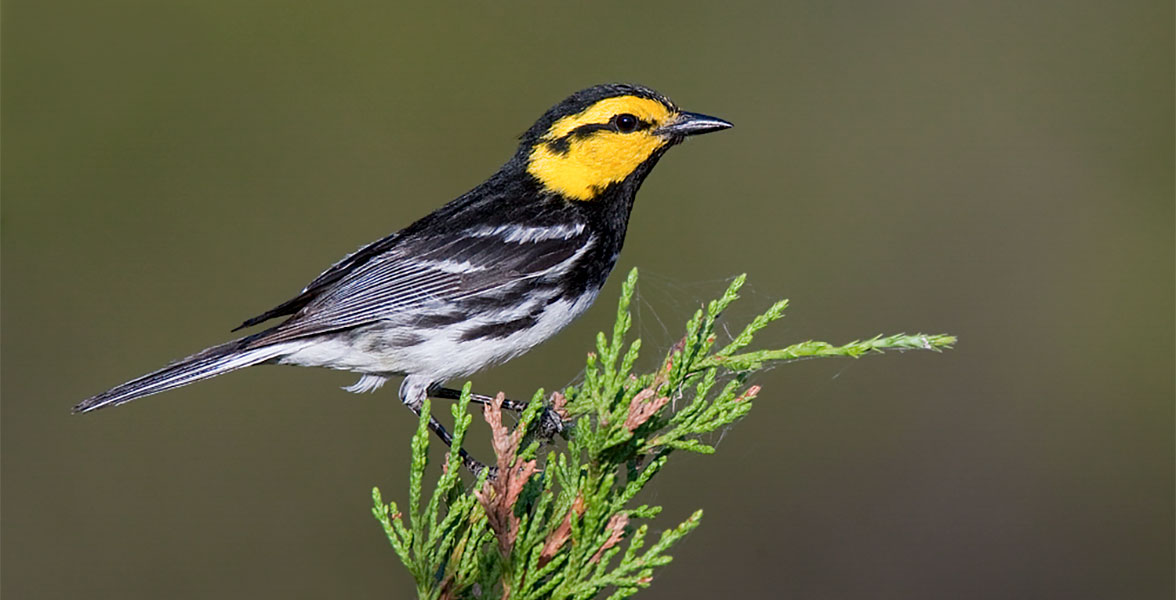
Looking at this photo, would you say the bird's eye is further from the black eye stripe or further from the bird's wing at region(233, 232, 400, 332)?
the bird's wing at region(233, 232, 400, 332)

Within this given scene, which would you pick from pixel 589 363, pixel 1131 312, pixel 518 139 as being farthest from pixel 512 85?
pixel 589 363

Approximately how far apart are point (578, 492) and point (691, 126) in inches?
71.9

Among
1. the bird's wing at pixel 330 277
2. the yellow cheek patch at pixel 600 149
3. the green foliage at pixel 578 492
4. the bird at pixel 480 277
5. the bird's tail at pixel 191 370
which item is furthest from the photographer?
the yellow cheek patch at pixel 600 149

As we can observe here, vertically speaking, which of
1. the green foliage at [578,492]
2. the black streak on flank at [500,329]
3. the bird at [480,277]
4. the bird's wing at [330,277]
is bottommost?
the green foliage at [578,492]

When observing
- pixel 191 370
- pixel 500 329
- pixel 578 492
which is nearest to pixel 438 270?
pixel 500 329

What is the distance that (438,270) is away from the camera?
3.63 m

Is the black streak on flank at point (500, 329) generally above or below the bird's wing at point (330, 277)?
below

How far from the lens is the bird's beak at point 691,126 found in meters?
3.86

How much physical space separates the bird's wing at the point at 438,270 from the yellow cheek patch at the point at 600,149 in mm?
244

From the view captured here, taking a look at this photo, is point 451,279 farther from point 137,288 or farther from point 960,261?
point 960,261

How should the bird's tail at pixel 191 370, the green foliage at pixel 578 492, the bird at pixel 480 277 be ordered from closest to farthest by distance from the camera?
the green foliage at pixel 578 492
the bird's tail at pixel 191 370
the bird at pixel 480 277

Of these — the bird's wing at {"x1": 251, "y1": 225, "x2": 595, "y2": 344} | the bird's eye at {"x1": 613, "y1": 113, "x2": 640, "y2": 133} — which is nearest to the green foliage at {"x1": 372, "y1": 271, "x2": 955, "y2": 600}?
the bird's wing at {"x1": 251, "y1": 225, "x2": 595, "y2": 344}

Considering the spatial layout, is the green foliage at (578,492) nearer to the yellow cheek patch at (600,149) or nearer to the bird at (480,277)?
the bird at (480,277)

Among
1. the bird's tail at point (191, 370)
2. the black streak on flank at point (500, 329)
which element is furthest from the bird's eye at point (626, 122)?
the bird's tail at point (191, 370)
